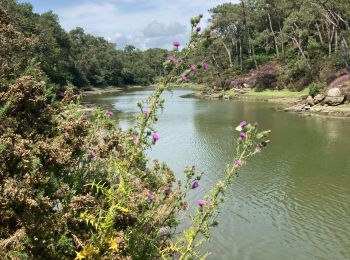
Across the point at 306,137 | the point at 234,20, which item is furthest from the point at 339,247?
the point at 234,20

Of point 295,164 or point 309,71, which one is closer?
point 295,164

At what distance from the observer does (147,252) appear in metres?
6.30

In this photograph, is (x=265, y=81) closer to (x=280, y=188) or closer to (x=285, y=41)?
(x=285, y=41)

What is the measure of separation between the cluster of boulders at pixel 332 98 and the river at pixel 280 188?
7665mm

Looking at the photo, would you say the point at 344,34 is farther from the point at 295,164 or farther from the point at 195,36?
the point at 195,36

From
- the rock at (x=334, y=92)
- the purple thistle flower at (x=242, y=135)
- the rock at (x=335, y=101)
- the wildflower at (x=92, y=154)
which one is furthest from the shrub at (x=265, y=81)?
the purple thistle flower at (x=242, y=135)

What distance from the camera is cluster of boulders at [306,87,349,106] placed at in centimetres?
3978

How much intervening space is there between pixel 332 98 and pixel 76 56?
69410 mm

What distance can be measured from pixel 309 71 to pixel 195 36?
5338 centimetres

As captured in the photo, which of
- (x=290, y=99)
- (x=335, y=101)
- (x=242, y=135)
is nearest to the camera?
(x=242, y=135)

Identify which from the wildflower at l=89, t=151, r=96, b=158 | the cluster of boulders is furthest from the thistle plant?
the cluster of boulders

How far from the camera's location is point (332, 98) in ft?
132

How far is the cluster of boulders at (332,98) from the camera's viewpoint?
39.8m

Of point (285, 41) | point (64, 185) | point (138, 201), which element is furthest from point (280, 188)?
point (285, 41)
